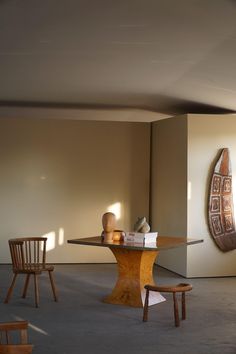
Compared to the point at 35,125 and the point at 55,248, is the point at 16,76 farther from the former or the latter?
the point at 55,248

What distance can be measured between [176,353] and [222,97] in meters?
4.40

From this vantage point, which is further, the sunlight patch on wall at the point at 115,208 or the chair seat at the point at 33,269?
the sunlight patch on wall at the point at 115,208

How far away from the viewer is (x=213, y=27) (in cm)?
507

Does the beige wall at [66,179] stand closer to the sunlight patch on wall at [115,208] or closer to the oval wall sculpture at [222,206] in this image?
the sunlight patch on wall at [115,208]

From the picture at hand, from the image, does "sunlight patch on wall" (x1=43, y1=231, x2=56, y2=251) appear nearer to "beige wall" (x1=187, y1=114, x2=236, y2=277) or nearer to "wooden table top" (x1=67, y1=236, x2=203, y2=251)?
"beige wall" (x1=187, y1=114, x2=236, y2=277)

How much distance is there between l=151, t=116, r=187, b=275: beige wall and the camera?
8.25 m

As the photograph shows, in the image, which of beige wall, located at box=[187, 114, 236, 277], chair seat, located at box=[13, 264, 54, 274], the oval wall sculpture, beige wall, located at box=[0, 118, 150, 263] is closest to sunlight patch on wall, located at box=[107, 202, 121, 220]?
beige wall, located at box=[0, 118, 150, 263]

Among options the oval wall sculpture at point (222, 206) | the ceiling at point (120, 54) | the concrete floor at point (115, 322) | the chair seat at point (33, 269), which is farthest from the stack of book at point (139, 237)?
the oval wall sculpture at point (222, 206)

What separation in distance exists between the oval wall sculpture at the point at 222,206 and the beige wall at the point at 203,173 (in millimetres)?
81

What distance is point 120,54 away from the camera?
247 inches

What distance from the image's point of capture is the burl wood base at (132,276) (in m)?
6.12

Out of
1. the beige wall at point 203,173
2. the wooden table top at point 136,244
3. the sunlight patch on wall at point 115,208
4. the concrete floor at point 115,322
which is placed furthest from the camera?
the sunlight patch on wall at point 115,208

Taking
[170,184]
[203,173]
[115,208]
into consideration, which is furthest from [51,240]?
[203,173]

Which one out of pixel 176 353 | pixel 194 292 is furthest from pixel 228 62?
pixel 176 353
